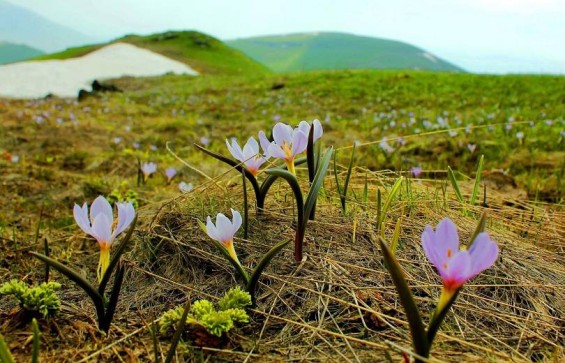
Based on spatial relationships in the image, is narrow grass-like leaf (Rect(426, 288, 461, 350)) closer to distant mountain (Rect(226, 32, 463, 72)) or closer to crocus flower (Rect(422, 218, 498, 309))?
crocus flower (Rect(422, 218, 498, 309))

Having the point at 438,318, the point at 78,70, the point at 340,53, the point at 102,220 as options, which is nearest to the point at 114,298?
the point at 102,220

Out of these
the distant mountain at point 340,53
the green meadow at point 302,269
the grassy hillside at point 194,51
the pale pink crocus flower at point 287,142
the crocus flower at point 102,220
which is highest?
the distant mountain at point 340,53

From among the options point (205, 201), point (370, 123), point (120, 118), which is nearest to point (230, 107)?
point (120, 118)

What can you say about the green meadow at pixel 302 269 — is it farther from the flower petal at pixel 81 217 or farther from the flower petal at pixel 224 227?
the flower petal at pixel 81 217

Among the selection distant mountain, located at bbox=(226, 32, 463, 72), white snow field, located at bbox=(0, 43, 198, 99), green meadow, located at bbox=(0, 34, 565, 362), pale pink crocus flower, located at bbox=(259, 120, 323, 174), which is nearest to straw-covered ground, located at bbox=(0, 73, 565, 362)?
green meadow, located at bbox=(0, 34, 565, 362)

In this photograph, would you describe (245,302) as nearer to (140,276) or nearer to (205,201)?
(140,276)

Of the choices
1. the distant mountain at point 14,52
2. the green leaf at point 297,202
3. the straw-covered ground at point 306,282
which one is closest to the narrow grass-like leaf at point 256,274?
the straw-covered ground at point 306,282
